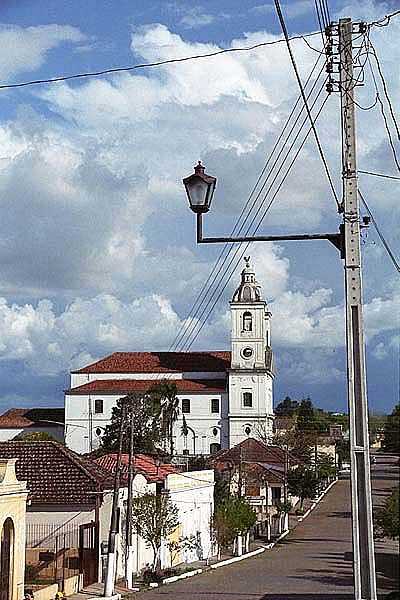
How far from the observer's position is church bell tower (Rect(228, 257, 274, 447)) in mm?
91375

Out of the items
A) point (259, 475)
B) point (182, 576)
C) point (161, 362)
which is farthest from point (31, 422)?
point (182, 576)

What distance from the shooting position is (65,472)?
27812 mm

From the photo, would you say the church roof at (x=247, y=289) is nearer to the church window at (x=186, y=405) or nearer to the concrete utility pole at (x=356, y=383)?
the church window at (x=186, y=405)

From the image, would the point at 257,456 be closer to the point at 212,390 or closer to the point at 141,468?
the point at 141,468

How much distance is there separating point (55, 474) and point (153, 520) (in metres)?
4.12

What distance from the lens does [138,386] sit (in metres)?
96.4

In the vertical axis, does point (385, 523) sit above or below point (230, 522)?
above

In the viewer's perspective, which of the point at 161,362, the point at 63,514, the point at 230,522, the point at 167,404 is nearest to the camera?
the point at 63,514

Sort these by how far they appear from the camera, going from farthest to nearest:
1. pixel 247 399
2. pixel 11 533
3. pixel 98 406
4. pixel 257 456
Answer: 1. pixel 98 406
2. pixel 247 399
3. pixel 257 456
4. pixel 11 533

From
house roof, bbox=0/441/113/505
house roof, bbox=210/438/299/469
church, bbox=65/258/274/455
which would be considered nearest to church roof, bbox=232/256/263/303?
church, bbox=65/258/274/455

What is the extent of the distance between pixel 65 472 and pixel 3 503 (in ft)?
22.5

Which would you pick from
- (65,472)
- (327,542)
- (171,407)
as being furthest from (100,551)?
(171,407)

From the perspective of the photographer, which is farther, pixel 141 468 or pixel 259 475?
pixel 259 475

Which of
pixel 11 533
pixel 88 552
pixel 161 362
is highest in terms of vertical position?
pixel 161 362
